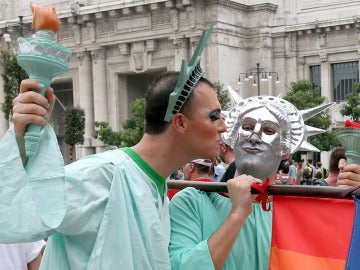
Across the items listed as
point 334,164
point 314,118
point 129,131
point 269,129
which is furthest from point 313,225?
point 129,131

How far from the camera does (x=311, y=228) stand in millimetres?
3445

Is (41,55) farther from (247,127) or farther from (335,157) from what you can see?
(335,157)

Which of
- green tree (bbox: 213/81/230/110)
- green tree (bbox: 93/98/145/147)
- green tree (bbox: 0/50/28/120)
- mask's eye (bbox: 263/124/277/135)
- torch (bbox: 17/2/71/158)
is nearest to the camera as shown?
torch (bbox: 17/2/71/158)

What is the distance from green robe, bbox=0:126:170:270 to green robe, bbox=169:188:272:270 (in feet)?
0.72

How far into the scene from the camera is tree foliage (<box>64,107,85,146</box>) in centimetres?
3950

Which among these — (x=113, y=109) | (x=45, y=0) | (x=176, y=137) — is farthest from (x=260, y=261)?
(x=45, y=0)

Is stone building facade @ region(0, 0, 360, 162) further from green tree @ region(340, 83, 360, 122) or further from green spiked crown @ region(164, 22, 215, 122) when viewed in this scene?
green spiked crown @ region(164, 22, 215, 122)

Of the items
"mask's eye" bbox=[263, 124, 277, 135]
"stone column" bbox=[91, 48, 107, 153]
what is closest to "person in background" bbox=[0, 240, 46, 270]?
"mask's eye" bbox=[263, 124, 277, 135]

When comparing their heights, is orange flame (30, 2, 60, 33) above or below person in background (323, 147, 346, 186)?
above

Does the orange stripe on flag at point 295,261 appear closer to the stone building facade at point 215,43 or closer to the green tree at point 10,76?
the green tree at point 10,76

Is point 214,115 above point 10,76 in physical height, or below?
below

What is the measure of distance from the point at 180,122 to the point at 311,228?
897 millimetres

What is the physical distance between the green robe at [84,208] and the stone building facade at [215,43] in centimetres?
3532

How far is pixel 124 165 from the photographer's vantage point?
2.93 m
